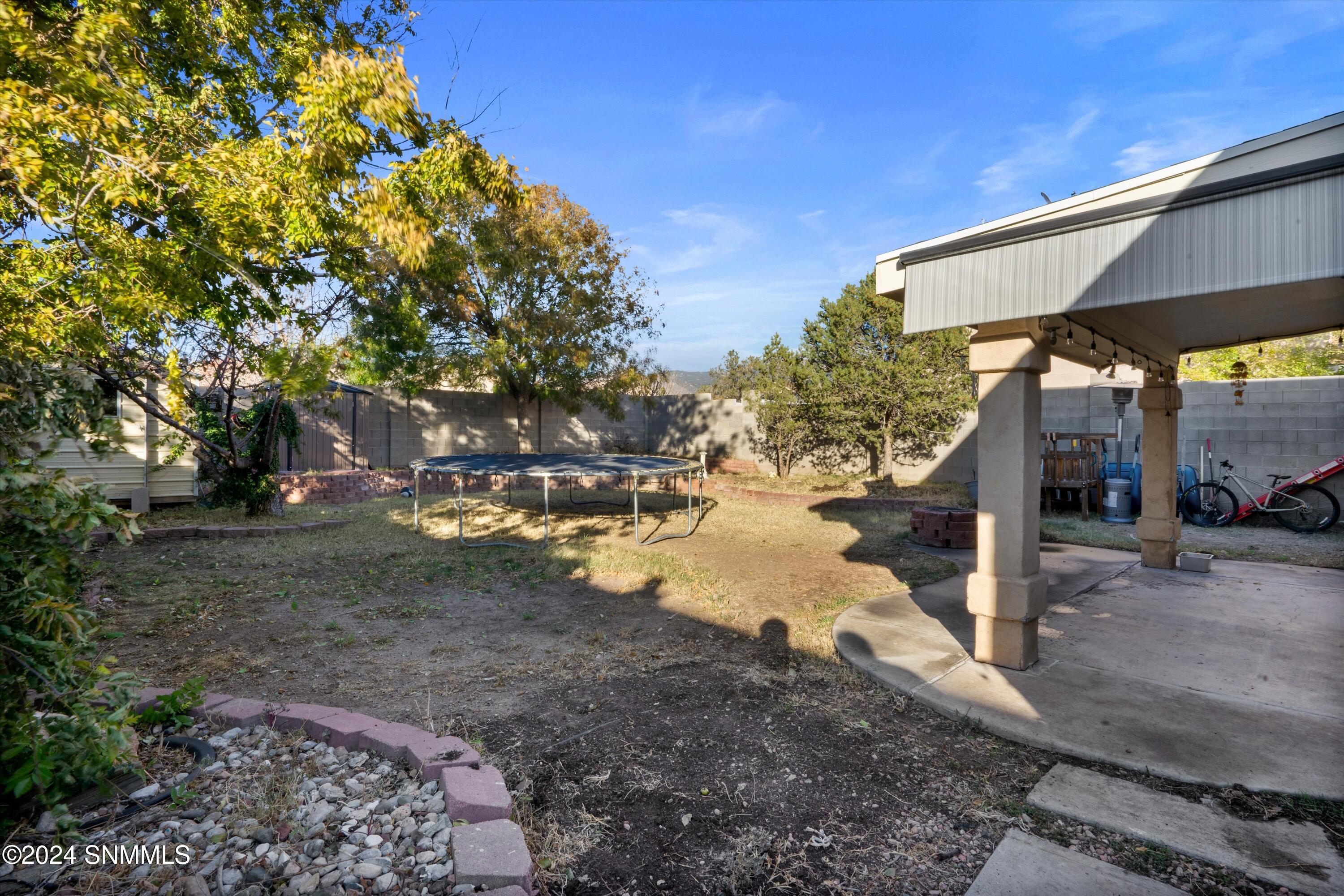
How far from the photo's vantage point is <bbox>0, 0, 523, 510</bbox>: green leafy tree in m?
3.79

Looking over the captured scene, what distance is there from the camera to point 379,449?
13078 millimetres

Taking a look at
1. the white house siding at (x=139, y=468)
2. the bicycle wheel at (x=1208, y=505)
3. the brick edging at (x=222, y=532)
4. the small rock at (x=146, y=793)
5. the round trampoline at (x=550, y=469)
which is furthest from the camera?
the bicycle wheel at (x=1208, y=505)

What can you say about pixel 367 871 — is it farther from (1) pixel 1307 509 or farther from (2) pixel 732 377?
(2) pixel 732 377

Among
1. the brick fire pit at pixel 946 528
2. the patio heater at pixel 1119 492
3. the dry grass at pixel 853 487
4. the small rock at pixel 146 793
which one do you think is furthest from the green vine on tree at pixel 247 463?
the patio heater at pixel 1119 492

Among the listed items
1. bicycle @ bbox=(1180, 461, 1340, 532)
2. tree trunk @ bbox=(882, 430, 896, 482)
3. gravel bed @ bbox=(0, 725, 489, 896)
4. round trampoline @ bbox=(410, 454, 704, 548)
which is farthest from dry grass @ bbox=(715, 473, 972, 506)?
gravel bed @ bbox=(0, 725, 489, 896)

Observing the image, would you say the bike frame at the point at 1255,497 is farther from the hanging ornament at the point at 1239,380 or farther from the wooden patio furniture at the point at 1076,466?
→ the wooden patio furniture at the point at 1076,466

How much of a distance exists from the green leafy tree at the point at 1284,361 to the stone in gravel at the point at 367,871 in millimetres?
24937

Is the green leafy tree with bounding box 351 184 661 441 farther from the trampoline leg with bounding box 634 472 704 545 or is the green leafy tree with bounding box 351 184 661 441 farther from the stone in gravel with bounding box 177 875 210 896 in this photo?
the stone in gravel with bounding box 177 875 210 896

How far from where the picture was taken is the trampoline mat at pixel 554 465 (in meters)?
7.82

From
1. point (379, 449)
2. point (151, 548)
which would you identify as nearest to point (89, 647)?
point (151, 548)

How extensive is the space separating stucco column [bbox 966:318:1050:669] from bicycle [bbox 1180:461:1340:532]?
755 centimetres

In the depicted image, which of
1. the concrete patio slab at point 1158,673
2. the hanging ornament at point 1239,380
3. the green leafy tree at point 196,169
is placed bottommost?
the concrete patio slab at point 1158,673

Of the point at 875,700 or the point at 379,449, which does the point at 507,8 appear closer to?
the point at 875,700

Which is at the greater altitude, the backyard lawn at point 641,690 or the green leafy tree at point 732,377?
the green leafy tree at point 732,377
